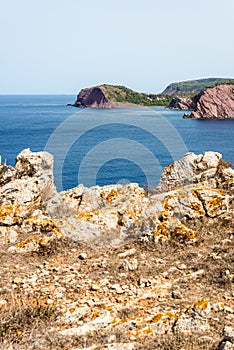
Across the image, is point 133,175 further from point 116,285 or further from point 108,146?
point 116,285

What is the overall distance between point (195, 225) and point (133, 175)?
127 ft

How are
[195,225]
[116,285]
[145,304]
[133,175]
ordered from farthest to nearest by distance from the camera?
1. [133,175]
2. [195,225]
3. [116,285]
4. [145,304]

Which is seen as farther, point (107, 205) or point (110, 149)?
point (110, 149)

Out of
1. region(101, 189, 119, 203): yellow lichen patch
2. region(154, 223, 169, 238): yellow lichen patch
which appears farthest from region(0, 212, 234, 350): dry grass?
region(101, 189, 119, 203): yellow lichen patch

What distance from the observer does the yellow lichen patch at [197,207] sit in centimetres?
1288

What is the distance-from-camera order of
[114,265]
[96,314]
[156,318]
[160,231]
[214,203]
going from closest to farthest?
[156,318]
[96,314]
[114,265]
[160,231]
[214,203]

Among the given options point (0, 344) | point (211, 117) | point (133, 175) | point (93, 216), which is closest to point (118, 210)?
point (93, 216)

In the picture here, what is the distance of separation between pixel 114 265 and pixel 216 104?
169025 millimetres

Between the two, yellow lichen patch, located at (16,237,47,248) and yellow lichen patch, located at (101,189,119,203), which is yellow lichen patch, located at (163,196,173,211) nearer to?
yellow lichen patch, located at (101,189,119,203)

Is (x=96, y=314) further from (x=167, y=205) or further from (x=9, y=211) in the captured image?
(x=9, y=211)

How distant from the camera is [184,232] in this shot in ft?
38.3

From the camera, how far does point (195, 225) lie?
12500mm

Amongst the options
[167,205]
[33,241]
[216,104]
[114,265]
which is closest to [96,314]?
[114,265]

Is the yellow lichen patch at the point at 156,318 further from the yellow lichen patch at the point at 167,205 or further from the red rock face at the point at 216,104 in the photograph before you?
the red rock face at the point at 216,104
